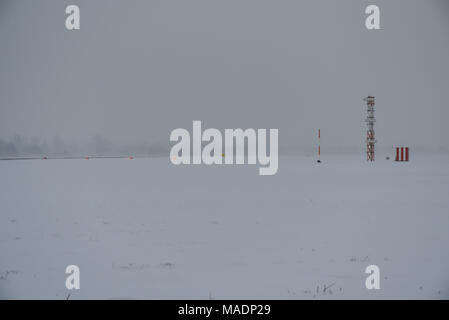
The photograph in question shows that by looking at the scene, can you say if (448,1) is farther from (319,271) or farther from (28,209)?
(28,209)

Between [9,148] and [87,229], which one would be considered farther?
[9,148]

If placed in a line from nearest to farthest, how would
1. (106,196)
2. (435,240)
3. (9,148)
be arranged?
(435,240) → (106,196) → (9,148)

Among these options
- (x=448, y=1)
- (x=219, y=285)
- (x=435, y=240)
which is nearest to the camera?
(x=219, y=285)

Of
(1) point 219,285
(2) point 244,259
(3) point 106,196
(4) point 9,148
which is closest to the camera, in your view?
(1) point 219,285

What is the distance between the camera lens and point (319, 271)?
5.88 m

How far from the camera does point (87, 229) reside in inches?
343

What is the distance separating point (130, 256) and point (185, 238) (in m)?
1.59
